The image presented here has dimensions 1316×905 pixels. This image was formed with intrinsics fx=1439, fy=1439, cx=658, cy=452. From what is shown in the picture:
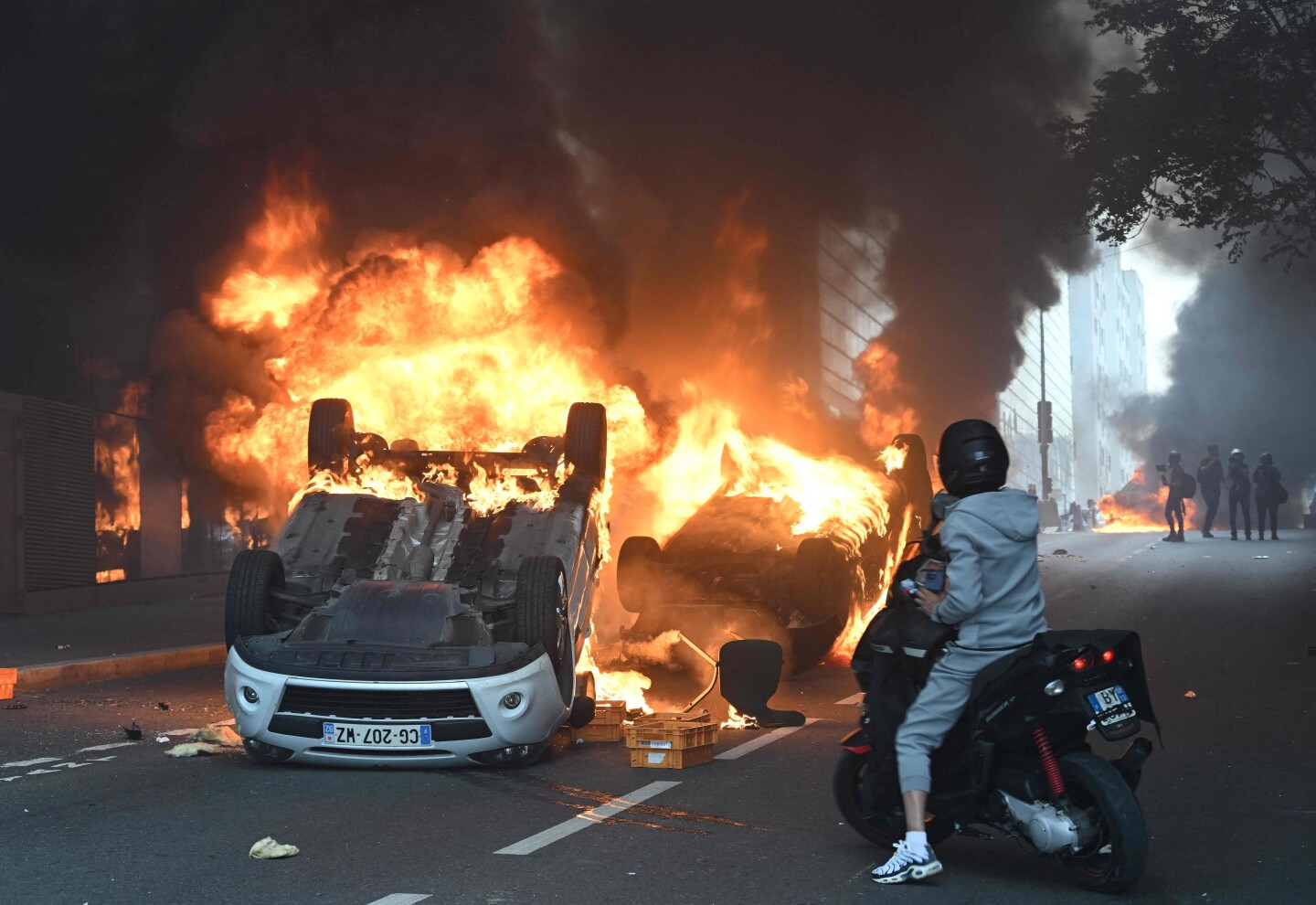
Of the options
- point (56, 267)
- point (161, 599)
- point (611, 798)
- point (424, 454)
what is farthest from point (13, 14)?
point (611, 798)

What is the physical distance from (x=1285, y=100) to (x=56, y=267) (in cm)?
1648

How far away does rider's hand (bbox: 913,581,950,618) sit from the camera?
564cm

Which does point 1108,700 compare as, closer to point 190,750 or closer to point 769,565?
point 190,750

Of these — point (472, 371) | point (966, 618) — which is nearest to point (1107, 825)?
point (966, 618)

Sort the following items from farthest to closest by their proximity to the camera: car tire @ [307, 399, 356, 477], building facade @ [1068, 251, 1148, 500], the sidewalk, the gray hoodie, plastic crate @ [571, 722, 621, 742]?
building facade @ [1068, 251, 1148, 500] → the sidewalk → car tire @ [307, 399, 356, 477] → plastic crate @ [571, 722, 621, 742] → the gray hoodie

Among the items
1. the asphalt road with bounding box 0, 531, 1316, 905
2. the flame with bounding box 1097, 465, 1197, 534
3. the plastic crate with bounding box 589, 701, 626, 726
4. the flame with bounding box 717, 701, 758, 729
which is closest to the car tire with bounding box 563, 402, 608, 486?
the plastic crate with bounding box 589, 701, 626, 726

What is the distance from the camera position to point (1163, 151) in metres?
18.9

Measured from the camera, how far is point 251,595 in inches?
357

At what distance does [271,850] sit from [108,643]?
1056 cm

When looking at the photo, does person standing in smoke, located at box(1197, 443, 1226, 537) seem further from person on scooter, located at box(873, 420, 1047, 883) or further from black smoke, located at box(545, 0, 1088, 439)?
person on scooter, located at box(873, 420, 1047, 883)

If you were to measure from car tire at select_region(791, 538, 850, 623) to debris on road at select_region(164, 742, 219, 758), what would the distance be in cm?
523

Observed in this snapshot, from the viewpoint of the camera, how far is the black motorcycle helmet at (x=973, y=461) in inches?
229

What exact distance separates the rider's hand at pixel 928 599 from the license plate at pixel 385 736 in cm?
352

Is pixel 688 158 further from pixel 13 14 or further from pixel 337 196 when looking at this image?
pixel 13 14
